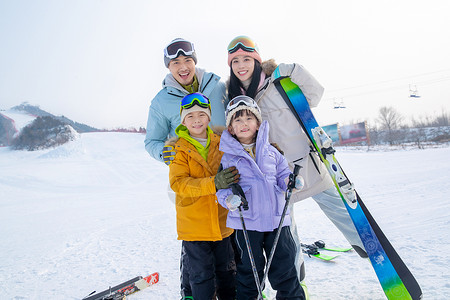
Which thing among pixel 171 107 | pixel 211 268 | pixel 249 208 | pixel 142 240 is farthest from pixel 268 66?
pixel 142 240

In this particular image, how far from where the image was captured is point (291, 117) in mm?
2438

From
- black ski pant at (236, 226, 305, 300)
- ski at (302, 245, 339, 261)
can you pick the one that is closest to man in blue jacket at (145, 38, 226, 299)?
black ski pant at (236, 226, 305, 300)

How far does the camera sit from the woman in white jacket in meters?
2.40

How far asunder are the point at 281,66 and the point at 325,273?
231 cm

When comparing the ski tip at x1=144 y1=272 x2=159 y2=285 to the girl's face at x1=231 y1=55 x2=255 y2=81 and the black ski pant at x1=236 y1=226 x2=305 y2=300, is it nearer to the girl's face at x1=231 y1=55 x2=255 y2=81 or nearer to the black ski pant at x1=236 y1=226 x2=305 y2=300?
the black ski pant at x1=236 y1=226 x2=305 y2=300

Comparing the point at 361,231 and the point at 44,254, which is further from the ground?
the point at 361,231

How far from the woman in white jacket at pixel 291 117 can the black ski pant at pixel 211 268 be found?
2.15 ft

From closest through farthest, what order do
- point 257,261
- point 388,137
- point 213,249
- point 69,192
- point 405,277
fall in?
point 257,261 < point 405,277 < point 213,249 < point 69,192 < point 388,137

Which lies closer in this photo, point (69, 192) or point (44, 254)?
point (44, 254)

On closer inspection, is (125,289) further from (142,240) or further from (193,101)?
(193,101)

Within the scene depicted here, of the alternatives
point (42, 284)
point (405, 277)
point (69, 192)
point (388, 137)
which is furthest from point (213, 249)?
point (388, 137)

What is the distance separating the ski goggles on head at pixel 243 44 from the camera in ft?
8.20

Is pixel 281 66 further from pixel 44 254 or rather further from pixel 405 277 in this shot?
pixel 44 254

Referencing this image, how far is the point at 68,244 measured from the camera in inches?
186
